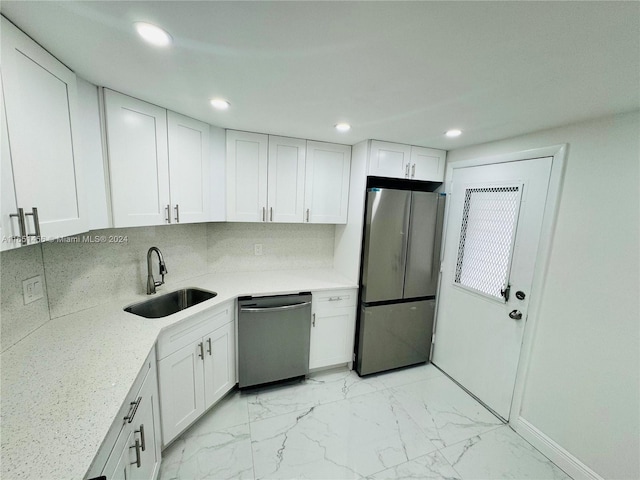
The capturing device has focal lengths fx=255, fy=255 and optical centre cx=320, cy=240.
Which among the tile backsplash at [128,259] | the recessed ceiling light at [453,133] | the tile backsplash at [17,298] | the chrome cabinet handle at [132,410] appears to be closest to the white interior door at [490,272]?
the recessed ceiling light at [453,133]

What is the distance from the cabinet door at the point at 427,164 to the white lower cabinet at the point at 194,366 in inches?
82.9

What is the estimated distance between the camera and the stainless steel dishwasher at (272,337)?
6.92 feet

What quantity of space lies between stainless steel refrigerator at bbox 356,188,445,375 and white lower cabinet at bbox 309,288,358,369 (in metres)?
0.10

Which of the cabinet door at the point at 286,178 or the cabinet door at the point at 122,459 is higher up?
the cabinet door at the point at 286,178

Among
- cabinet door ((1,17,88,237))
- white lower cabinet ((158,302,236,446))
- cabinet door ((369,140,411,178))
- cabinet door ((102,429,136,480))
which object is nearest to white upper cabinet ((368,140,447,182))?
cabinet door ((369,140,411,178))

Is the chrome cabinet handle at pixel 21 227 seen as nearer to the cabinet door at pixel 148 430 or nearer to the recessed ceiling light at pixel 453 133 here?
the cabinet door at pixel 148 430

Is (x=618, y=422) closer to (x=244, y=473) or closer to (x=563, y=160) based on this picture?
(x=563, y=160)

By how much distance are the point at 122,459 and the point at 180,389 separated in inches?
27.6

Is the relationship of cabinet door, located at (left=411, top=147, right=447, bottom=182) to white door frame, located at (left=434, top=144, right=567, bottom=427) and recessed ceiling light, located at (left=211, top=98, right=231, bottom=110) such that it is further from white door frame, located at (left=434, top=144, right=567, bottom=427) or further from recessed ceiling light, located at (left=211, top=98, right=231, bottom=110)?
recessed ceiling light, located at (left=211, top=98, right=231, bottom=110)

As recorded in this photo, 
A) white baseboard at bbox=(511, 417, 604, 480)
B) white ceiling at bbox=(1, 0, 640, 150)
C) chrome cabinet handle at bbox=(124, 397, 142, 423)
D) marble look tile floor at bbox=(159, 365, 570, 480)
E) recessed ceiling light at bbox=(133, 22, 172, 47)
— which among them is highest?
white ceiling at bbox=(1, 0, 640, 150)

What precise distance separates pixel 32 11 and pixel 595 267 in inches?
113

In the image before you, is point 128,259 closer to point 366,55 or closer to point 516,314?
point 366,55

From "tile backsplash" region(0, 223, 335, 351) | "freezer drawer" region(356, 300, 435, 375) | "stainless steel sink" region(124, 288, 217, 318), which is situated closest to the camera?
"tile backsplash" region(0, 223, 335, 351)

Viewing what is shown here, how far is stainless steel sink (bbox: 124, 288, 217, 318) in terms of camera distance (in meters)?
1.86
